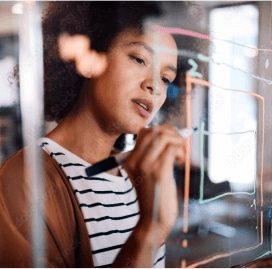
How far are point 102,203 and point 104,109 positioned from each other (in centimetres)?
30

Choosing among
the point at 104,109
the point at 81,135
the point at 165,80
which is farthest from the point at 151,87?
the point at 81,135

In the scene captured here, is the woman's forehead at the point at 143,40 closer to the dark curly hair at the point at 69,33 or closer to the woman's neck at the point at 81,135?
the dark curly hair at the point at 69,33

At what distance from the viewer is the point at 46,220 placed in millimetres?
688

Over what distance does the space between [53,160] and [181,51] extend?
21.5 inches

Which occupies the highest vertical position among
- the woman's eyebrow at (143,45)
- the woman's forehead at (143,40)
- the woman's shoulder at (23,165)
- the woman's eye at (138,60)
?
the woman's forehead at (143,40)

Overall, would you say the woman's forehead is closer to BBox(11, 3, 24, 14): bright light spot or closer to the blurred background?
the blurred background

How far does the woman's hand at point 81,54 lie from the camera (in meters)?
0.71

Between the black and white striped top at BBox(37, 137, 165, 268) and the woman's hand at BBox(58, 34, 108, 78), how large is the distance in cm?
25

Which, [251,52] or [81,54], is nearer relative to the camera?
[81,54]

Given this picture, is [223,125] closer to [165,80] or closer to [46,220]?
[165,80]

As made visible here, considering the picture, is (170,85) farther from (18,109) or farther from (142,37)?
(18,109)

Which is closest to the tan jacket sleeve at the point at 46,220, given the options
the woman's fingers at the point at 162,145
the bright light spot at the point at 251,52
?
the woman's fingers at the point at 162,145

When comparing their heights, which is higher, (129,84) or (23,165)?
(129,84)

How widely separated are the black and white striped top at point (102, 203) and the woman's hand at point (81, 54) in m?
0.25
